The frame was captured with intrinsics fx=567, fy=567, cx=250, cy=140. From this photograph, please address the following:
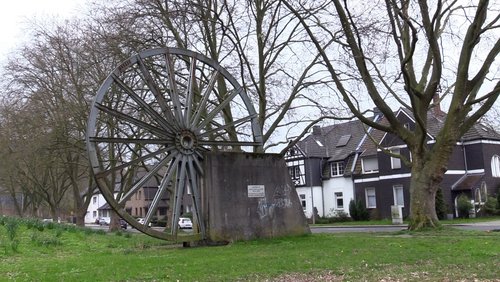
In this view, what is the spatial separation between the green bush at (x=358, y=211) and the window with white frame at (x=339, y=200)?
141 inches

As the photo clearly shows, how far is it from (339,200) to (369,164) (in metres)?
5.32

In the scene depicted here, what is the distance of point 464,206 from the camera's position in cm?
4188

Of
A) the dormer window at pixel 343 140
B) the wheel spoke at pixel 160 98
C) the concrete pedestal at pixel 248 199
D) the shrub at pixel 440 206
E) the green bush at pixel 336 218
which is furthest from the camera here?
the dormer window at pixel 343 140

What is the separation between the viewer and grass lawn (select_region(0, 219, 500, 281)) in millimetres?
10102

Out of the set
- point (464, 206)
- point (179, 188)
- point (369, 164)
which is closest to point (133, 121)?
point (179, 188)

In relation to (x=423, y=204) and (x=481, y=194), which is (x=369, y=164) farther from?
(x=423, y=204)

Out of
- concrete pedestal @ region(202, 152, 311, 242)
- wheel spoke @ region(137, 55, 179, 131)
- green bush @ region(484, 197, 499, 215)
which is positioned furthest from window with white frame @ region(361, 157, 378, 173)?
wheel spoke @ region(137, 55, 179, 131)

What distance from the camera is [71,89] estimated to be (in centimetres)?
3406

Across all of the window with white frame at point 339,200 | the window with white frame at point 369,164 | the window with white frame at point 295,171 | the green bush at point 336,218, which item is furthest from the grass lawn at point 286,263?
the window with white frame at point 295,171

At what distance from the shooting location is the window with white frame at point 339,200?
53125 millimetres

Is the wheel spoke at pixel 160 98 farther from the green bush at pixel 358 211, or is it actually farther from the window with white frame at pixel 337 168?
the window with white frame at pixel 337 168

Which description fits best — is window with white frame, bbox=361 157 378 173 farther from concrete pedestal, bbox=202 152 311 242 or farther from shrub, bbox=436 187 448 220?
concrete pedestal, bbox=202 152 311 242

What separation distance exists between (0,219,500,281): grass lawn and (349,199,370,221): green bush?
3183 cm

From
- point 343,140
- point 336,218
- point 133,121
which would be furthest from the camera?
point 343,140
